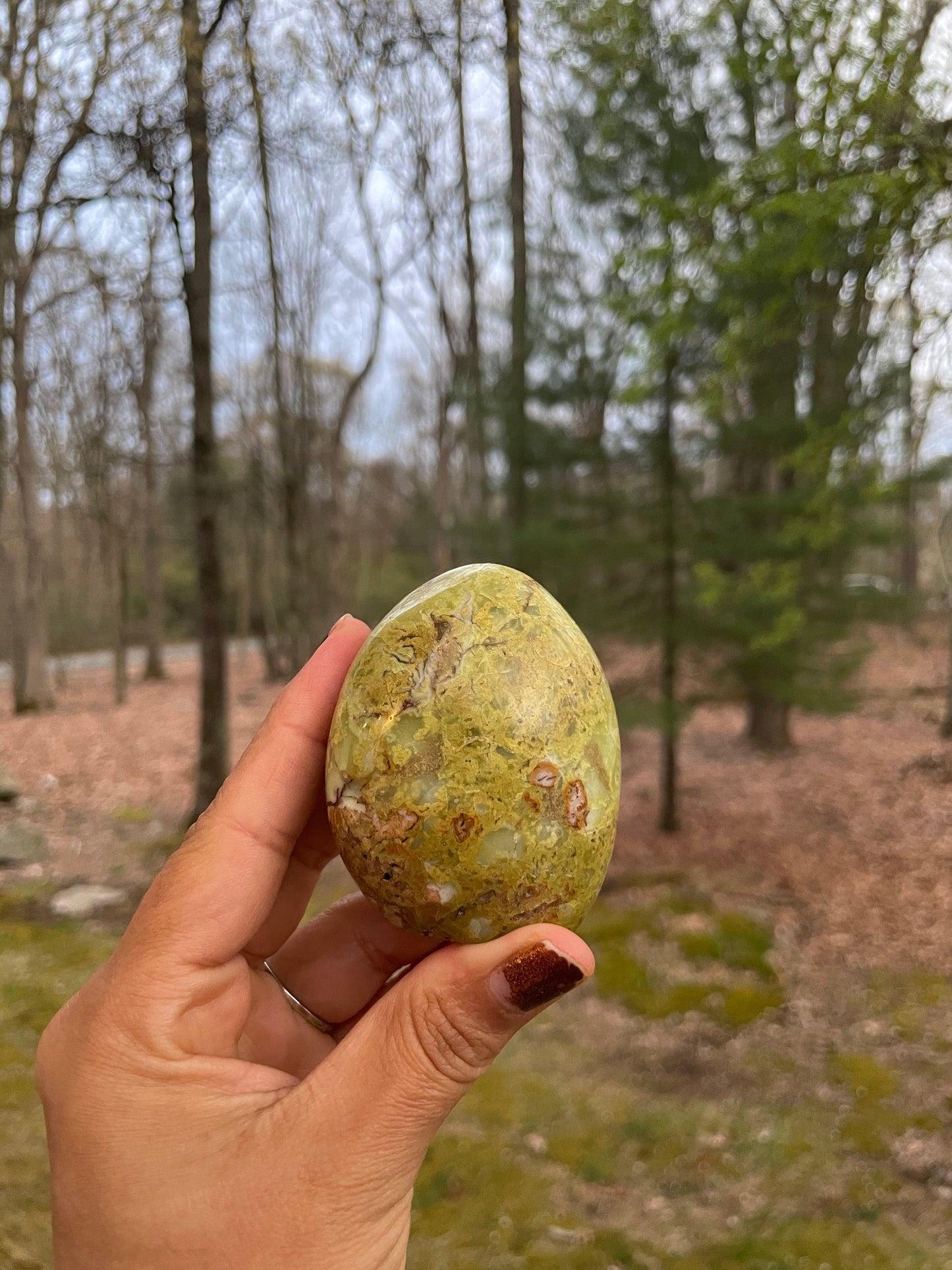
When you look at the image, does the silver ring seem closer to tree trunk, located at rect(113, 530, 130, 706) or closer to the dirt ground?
the dirt ground

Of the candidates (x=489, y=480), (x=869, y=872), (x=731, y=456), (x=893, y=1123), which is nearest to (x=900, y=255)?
(x=731, y=456)

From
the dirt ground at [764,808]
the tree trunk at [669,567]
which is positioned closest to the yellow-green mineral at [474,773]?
the dirt ground at [764,808]

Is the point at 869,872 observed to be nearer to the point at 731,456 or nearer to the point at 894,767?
the point at 894,767

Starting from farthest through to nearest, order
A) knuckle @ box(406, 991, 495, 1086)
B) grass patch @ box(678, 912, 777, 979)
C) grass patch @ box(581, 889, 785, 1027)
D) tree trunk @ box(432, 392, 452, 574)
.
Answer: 1. tree trunk @ box(432, 392, 452, 574)
2. grass patch @ box(678, 912, 777, 979)
3. grass patch @ box(581, 889, 785, 1027)
4. knuckle @ box(406, 991, 495, 1086)

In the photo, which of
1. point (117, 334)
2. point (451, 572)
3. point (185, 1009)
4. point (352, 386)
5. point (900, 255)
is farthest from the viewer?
point (352, 386)

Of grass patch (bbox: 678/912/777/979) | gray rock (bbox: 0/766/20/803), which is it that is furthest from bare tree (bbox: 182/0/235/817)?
grass patch (bbox: 678/912/777/979)

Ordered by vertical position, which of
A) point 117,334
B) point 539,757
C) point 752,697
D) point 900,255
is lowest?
point 752,697

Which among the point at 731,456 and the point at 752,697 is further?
the point at 752,697

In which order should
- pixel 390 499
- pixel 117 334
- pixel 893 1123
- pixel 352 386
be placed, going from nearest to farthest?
pixel 893 1123 → pixel 117 334 → pixel 352 386 → pixel 390 499
